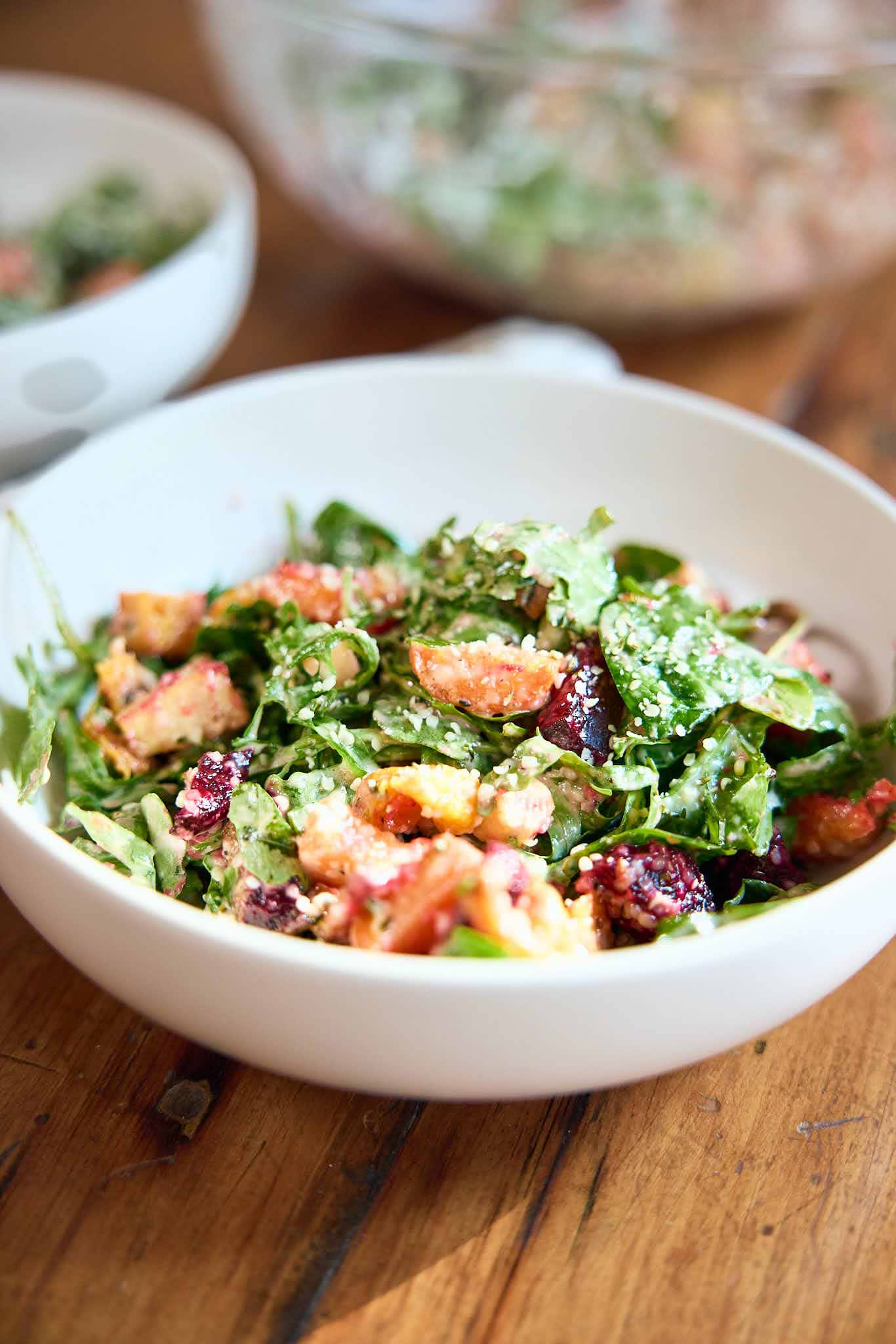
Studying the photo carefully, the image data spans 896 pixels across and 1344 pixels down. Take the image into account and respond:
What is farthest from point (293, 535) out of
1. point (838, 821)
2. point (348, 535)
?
point (838, 821)

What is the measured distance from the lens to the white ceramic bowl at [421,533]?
3.24ft

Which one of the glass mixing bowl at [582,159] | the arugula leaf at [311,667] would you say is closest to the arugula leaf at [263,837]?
the arugula leaf at [311,667]

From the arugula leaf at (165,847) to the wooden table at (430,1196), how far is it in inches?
7.2

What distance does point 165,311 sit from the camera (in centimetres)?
194

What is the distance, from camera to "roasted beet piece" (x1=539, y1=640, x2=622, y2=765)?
50.6 inches

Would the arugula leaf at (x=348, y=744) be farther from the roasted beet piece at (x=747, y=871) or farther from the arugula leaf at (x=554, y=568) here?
the roasted beet piece at (x=747, y=871)

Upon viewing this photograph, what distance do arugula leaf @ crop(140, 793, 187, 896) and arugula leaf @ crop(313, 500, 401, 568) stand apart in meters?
0.53

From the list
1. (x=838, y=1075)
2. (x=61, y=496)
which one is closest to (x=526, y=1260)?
(x=838, y=1075)

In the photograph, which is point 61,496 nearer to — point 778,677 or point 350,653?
point 350,653

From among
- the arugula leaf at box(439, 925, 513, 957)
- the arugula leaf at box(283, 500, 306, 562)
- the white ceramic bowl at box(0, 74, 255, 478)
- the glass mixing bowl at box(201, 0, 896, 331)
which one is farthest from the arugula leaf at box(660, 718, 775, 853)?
the glass mixing bowl at box(201, 0, 896, 331)

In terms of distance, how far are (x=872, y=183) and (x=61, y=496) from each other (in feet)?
5.90

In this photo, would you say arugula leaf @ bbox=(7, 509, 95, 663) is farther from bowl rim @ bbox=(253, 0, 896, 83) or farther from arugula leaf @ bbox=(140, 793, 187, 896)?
bowl rim @ bbox=(253, 0, 896, 83)

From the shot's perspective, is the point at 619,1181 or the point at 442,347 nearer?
the point at 619,1181

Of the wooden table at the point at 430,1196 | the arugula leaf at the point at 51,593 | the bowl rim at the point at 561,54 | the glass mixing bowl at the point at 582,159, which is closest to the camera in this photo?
the wooden table at the point at 430,1196
